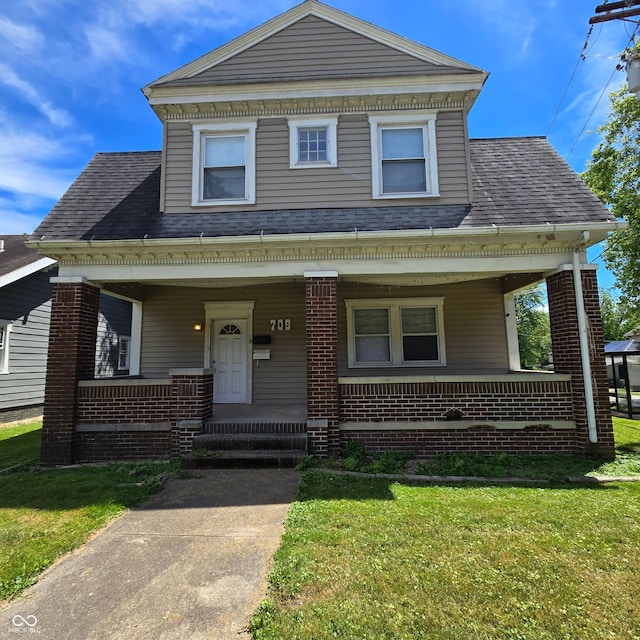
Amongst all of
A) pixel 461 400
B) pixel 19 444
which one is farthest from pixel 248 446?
pixel 19 444

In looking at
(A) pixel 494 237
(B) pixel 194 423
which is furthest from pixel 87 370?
(A) pixel 494 237

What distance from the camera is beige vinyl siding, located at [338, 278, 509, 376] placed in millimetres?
8641

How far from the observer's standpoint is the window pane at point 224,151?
7582 mm

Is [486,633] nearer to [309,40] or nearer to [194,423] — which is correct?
[194,423]

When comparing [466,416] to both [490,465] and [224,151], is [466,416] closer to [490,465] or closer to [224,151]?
[490,465]

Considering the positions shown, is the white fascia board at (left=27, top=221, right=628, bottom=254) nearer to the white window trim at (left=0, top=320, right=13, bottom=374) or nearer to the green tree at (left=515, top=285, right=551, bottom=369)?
the white window trim at (left=0, top=320, right=13, bottom=374)

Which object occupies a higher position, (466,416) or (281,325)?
(281,325)

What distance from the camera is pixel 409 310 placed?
8.91 metres

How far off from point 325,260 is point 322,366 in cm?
178

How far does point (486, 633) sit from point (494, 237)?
5.51m

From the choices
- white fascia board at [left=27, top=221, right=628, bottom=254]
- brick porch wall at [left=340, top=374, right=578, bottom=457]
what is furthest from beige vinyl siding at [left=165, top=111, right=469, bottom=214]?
brick porch wall at [left=340, top=374, right=578, bottom=457]

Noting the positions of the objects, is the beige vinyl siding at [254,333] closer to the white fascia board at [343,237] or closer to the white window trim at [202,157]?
the white window trim at [202,157]

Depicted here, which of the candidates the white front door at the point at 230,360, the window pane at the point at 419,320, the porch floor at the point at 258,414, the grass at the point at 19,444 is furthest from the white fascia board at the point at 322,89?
the grass at the point at 19,444

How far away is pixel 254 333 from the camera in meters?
8.97
